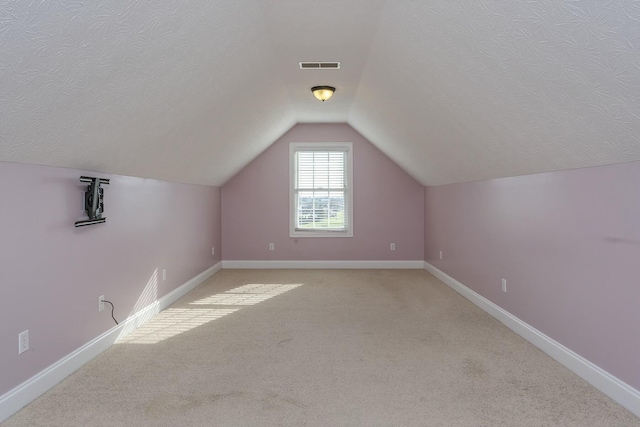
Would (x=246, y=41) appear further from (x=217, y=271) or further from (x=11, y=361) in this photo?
(x=217, y=271)

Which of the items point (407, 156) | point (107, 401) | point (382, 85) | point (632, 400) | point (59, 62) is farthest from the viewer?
point (407, 156)

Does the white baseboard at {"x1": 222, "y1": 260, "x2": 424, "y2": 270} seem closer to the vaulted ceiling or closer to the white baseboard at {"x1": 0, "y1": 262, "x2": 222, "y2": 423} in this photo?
the white baseboard at {"x1": 0, "y1": 262, "x2": 222, "y2": 423}

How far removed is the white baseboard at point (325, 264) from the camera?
6.71m

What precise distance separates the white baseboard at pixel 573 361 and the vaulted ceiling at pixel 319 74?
1278mm

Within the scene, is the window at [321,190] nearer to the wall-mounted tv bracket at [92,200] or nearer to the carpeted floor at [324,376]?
the carpeted floor at [324,376]

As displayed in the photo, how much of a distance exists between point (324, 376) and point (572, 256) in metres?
1.88

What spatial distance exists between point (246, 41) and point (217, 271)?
14.1 feet

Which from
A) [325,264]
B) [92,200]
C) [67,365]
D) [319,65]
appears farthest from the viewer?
[325,264]

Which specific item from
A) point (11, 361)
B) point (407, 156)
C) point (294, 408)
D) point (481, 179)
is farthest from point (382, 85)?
point (11, 361)

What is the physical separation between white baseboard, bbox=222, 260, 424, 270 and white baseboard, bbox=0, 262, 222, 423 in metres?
2.49

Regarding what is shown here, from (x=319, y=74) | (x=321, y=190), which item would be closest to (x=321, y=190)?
(x=321, y=190)

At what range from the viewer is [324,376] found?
266cm

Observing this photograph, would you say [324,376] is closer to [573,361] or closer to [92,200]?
[573,361]

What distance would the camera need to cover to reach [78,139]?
245 centimetres
